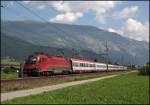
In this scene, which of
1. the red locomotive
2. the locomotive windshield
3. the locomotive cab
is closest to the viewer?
the locomotive cab

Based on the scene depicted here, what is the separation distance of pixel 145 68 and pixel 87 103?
57.1 m

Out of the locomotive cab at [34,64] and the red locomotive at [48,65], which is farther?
the red locomotive at [48,65]

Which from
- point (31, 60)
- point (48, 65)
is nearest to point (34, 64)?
point (31, 60)

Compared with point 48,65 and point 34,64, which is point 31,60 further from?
point 48,65

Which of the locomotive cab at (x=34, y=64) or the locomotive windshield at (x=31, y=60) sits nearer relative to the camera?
the locomotive cab at (x=34, y=64)

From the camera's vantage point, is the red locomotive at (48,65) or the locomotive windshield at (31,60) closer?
the red locomotive at (48,65)

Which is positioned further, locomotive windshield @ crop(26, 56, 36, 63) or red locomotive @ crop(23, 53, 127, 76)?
locomotive windshield @ crop(26, 56, 36, 63)

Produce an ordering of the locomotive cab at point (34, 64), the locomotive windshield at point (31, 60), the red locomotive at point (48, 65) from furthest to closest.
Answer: the locomotive windshield at point (31, 60)
the red locomotive at point (48, 65)
the locomotive cab at point (34, 64)

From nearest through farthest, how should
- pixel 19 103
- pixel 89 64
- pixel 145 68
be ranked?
pixel 19 103, pixel 145 68, pixel 89 64

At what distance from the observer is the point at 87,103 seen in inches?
733

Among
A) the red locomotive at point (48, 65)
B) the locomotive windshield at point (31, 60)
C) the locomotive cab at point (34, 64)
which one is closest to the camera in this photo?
the locomotive cab at point (34, 64)

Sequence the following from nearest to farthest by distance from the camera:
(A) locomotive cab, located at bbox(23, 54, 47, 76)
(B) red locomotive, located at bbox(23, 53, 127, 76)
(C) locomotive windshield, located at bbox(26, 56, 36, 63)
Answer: (A) locomotive cab, located at bbox(23, 54, 47, 76)
(B) red locomotive, located at bbox(23, 53, 127, 76)
(C) locomotive windshield, located at bbox(26, 56, 36, 63)

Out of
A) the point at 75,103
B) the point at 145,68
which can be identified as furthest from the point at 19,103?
the point at 145,68

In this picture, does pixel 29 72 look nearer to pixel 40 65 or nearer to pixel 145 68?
pixel 40 65
